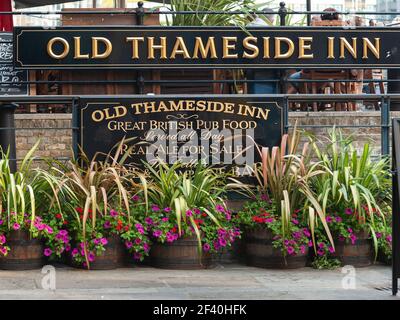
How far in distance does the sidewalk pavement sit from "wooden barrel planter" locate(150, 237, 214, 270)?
10 centimetres

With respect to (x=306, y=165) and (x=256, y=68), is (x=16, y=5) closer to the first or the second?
(x=256, y=68)

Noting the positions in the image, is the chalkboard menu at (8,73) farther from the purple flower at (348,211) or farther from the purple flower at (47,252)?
the purple flower at (348,211)

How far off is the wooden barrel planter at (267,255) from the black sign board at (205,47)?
313 cm

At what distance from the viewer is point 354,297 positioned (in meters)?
6.79

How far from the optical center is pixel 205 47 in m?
10.5

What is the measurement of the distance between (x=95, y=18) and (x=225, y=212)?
3.97 m

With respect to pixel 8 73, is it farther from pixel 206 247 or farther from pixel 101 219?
pixel 206 247

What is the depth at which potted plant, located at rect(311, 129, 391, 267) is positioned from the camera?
8.08 m

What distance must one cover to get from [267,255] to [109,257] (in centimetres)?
155

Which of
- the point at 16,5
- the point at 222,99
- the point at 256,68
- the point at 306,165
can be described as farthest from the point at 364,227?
the point at 16,5

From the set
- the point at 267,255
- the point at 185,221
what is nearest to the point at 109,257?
the point at 185,221

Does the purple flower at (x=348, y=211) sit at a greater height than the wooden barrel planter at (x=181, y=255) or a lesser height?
greater

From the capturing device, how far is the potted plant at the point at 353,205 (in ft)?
26.5

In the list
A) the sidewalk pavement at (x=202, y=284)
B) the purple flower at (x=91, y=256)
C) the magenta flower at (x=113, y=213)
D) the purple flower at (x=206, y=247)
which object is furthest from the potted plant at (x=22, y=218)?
the purple flower at (x=206, y=247)
